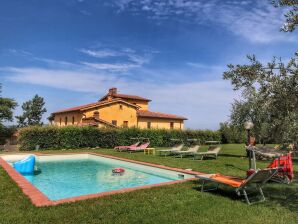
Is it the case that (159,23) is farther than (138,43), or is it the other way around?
(138,43)

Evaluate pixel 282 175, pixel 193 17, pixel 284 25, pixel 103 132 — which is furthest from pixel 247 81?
pixel 103 132

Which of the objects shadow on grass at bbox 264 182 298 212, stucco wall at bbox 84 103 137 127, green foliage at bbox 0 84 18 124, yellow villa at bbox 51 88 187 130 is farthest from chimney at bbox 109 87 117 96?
shadow on grass at bbox 264 182 298 212

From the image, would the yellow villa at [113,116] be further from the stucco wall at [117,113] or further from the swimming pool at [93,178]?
the swimming pool at [93,178]

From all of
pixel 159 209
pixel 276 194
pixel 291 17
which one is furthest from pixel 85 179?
pixel 291 17

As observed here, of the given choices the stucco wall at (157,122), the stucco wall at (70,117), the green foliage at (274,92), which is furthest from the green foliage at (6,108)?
the green foliage at (274,92)

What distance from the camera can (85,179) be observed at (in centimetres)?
1298

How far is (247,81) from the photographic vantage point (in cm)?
634

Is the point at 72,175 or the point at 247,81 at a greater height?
the point at 247,81

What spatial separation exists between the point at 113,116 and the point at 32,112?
30176mm

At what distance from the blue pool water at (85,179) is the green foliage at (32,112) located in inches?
1900

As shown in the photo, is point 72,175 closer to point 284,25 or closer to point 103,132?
point 284,25

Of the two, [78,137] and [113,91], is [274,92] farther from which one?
[113,91]

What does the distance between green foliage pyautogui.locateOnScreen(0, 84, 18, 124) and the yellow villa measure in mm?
6432

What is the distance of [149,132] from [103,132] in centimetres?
529
